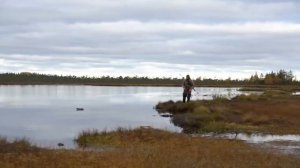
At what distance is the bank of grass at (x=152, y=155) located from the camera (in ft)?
45.9

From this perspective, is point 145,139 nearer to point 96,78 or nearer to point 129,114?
point 129,114

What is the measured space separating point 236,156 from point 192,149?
1.77m

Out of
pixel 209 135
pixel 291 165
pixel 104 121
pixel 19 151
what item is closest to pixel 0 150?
pixel 19 151

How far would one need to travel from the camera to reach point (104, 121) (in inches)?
1276

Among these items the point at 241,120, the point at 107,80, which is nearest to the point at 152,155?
the point at 241,120

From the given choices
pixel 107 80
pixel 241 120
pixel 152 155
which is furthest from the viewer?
pixel 107 80

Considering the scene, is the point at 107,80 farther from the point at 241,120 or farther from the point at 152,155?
the point at 152,155

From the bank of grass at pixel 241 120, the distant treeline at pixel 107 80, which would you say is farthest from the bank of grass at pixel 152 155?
the distant treeline at pixel 107 80

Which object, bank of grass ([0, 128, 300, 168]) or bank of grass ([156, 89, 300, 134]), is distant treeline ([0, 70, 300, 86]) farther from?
bank of grass ([0, 128, 300, 168])

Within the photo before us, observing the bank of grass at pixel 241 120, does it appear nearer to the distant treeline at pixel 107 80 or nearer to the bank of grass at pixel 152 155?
the bank of grass at pixel 152 155

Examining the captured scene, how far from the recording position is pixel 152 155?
51.0ft

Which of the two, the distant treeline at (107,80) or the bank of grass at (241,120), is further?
the distant treeline at (107,80)

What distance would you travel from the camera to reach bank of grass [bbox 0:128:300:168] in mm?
13977

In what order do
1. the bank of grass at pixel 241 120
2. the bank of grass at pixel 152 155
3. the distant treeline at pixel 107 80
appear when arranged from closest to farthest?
the bank of grass at pixel 152 155, the bank of grass at pixel 241 120, the distant treeline at pixel 107 80
